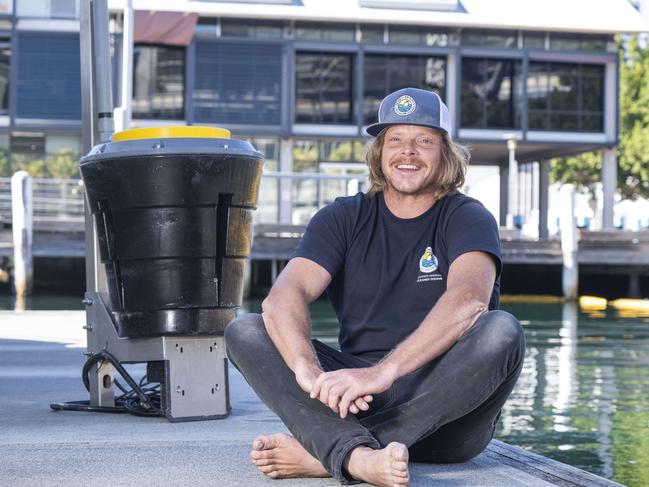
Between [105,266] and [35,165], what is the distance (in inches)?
1355

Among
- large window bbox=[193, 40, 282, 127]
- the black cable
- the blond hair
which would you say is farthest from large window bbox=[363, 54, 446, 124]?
the blond hair

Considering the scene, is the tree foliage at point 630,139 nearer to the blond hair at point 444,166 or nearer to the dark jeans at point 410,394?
the blond hair at point 444,166

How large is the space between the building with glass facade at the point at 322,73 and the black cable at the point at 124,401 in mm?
30939

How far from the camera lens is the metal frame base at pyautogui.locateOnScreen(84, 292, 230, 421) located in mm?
5371

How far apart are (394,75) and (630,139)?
15.0m

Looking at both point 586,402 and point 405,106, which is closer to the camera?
point 405,106

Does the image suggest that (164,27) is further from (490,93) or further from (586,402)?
(586,402)

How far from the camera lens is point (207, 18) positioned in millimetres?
39125

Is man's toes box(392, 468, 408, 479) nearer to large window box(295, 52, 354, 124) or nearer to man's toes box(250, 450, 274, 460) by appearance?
man's toes box(250, 450, 274, 460)

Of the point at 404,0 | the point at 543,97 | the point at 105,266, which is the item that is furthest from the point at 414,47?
the point at 105,266

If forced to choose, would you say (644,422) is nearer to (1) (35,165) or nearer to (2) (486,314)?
(2) (486,314)

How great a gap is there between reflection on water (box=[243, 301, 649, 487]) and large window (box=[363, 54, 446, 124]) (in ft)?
72.7

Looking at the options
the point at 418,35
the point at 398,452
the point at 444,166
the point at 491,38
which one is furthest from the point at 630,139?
the point at 398,452

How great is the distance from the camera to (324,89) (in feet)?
132
